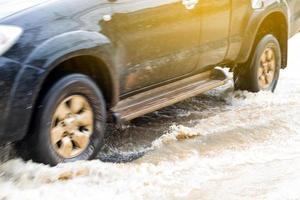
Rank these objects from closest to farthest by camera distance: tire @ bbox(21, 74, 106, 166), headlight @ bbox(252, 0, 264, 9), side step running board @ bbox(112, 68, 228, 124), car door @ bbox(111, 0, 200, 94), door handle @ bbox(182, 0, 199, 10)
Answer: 1. tire @ bbox(21, 74, 106, 166)
2. car door @ bbox(111, 0, 200, 94)
3. side step running board @ bbox(112, 68, 228, 124)
4. door handle @ bbox(182, 0, 199, 10)
5. headlight @ bbox(252, 0, 264, 9)

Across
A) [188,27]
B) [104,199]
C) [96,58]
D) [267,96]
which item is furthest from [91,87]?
[267,96]

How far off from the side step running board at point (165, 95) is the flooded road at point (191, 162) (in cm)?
33

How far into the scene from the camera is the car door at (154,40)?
4527mm

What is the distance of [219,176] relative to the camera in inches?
166

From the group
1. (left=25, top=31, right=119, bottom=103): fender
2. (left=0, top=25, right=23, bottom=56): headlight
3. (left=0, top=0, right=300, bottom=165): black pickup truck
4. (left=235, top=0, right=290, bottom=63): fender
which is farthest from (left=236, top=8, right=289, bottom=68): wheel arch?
(left=0, top=25, right=23, bottom=56): headlight

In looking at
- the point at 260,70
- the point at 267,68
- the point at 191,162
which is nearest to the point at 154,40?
the point at 191,162

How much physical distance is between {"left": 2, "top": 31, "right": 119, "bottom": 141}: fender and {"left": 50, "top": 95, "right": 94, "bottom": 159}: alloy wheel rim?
29 centimetres

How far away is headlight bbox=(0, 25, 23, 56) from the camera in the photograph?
145 inches

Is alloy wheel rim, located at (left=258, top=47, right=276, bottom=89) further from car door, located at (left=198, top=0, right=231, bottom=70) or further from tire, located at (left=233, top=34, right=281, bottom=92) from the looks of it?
car door, located at (left=198, top=0, right=231, bottom=70)

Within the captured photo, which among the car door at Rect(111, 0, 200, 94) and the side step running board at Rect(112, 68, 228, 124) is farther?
the side step running board at Rect(112, 68, 228, 124)

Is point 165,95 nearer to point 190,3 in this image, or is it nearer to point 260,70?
point 190,3

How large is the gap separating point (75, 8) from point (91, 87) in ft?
1.99

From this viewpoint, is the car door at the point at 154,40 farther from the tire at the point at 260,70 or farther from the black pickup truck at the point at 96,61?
the tire at the point at 260,70

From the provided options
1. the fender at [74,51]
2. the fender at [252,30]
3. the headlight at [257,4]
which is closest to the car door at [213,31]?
the fender at [252,30]
